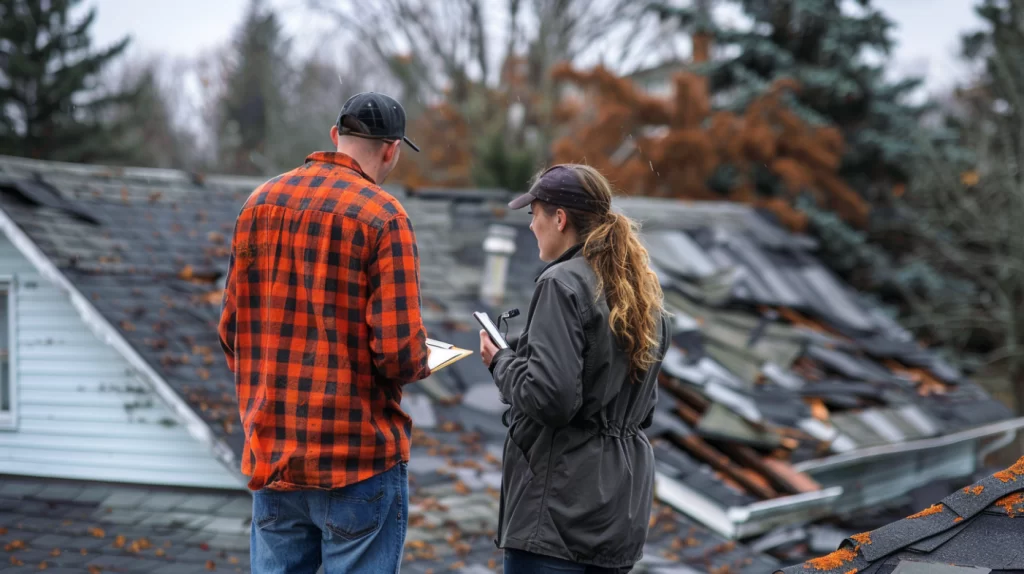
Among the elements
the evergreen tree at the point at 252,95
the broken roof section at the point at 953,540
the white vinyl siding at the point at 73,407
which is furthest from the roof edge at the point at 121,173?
the evergreen tree at the point at 252,95

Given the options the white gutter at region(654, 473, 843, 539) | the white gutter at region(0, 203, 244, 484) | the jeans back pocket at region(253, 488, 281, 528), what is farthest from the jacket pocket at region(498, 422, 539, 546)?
the white gutter at region(654, 473, 843, 539)

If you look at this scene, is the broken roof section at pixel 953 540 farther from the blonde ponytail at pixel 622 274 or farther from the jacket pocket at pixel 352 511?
the jacket pocket at pixel 352 511

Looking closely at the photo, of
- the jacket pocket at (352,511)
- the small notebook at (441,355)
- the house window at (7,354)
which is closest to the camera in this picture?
the jacket pocket at (352,511)

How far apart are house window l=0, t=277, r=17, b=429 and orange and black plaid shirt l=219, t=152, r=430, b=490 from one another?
551 cm

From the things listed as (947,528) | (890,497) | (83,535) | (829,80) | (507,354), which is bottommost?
(890,497)

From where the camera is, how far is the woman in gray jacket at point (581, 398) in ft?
8.50

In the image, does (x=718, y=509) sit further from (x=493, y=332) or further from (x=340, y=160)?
(x=340, y=160)

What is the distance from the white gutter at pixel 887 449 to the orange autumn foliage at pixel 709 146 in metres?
6.29

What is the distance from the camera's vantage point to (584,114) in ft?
80.2

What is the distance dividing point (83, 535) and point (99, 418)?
4.61ft

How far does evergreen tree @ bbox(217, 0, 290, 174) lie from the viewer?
35.6m

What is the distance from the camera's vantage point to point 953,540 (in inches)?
104

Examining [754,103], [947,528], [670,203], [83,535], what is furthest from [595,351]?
[754,103]

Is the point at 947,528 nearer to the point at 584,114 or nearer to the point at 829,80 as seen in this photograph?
the point at 829,80
